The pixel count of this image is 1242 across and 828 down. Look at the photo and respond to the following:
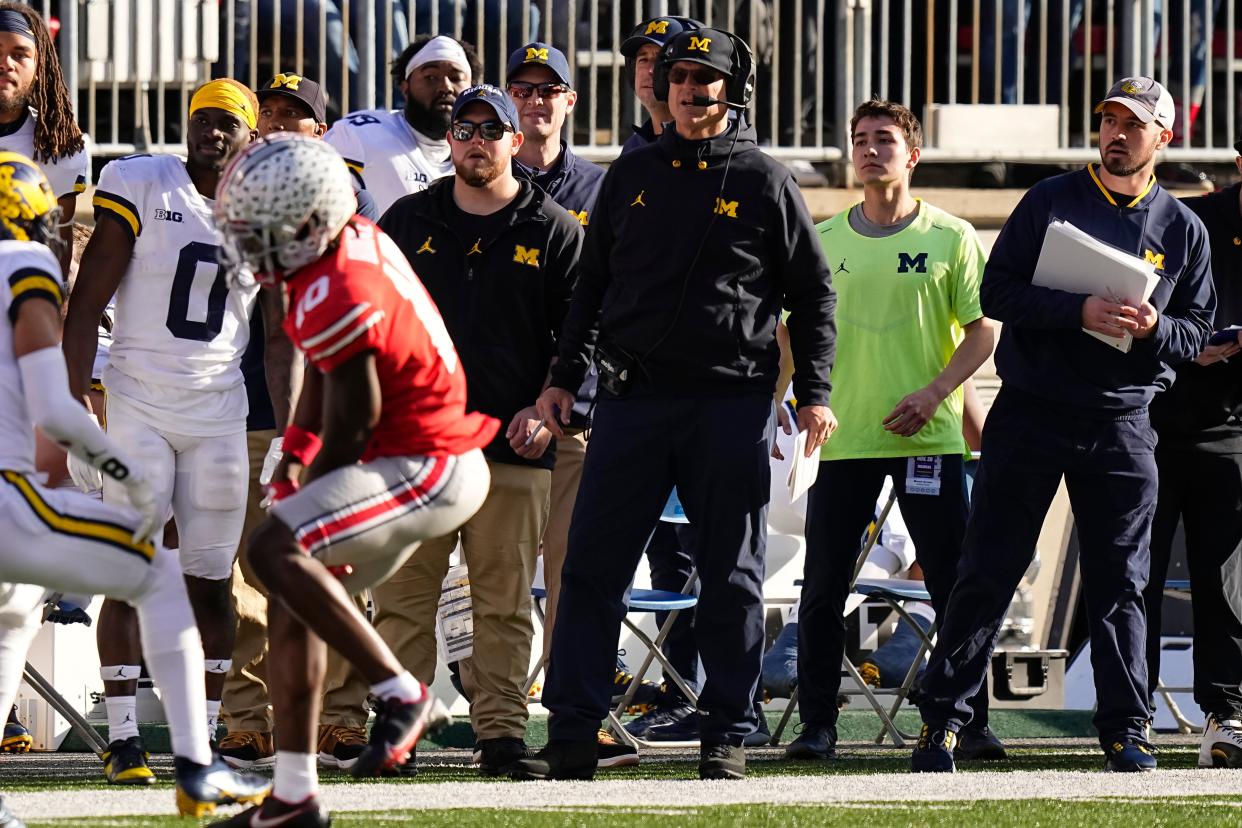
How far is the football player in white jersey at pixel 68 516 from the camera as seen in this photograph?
17.4ft

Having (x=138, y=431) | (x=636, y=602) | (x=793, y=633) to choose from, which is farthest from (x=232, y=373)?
(x=793, y=633)

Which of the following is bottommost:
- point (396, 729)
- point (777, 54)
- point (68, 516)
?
point (396, 729)

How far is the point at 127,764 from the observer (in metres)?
6.73

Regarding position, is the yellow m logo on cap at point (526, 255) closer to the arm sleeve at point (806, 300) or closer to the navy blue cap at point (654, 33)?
the arm sleeve at point (806, 300)

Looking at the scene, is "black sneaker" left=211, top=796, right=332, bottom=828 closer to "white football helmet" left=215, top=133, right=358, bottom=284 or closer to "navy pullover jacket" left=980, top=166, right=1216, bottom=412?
"white football helmet" left=215, top=133, right=358, bottom=284

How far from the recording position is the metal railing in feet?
37.9

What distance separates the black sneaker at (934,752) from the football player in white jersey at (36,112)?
317cm

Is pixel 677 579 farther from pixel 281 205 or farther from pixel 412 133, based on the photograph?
pixel 281 205

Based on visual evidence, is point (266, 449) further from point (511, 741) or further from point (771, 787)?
point (771, 787)

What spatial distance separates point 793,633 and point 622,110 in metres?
3.60

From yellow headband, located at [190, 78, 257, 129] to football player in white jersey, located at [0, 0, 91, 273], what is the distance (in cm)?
50

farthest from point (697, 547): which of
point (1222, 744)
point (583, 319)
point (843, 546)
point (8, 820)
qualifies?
point (8, 820)

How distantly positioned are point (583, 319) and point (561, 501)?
37.8 inches

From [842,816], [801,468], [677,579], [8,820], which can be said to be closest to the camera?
[8,820]
